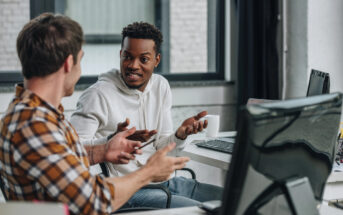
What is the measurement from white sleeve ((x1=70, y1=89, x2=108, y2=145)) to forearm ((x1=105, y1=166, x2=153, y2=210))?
30.5 inches

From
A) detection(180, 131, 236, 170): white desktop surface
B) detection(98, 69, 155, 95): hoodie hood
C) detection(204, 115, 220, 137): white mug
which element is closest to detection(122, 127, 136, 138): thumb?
detection(180, 131, 236, 170): white desktop surface

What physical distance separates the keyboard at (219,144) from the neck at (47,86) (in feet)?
3.59

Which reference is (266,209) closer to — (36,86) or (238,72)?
(36,86)

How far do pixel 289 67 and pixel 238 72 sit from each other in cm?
36

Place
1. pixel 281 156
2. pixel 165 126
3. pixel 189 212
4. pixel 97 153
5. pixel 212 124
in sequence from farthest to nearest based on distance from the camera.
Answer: pixel 212 124
pixel 165 126
pixel 97 153
pixel 189 212
pixel 281 156

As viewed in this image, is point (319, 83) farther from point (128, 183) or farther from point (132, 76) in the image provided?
point (128, 183)

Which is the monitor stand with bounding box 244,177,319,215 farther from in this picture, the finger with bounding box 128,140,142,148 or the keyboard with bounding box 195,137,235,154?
the keyboard with bounding box 195,137,235,154

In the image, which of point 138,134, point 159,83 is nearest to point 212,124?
point 159,83

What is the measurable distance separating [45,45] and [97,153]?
0.55m

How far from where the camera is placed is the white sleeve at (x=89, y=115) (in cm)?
212

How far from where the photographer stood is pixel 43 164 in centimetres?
119

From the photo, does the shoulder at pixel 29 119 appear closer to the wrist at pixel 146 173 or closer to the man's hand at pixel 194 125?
the wrist at pixel 146 173

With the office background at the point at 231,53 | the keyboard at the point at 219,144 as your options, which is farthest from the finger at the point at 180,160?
the office background at the point at 231,53

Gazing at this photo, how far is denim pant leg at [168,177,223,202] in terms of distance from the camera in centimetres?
231
